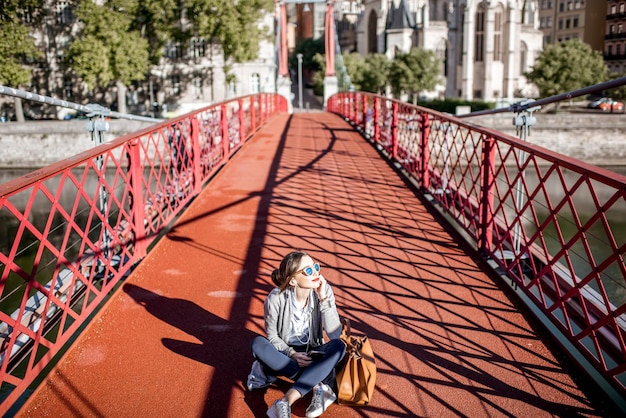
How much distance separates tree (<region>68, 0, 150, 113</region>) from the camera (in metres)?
34.4

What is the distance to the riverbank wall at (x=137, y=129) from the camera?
30969 millimetres

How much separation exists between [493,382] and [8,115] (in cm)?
4290

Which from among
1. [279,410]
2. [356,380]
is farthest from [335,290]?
[279,410]

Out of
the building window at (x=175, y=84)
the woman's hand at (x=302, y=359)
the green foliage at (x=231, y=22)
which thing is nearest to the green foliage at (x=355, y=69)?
the building window at (x=175, y=84)

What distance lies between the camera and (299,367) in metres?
3.35

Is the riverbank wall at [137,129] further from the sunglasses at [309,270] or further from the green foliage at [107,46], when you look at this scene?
the sunglasses at [309,270]

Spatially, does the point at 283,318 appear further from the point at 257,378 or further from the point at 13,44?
the point at 13,44

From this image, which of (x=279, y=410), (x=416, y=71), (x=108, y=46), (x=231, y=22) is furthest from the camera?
(x=416, y=71)

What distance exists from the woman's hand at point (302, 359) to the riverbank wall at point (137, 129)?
29310 mm

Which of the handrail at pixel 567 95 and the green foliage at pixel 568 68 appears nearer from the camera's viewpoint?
the handrail at pixel 567 95

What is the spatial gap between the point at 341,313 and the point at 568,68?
140 ft

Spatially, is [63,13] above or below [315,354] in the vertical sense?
above

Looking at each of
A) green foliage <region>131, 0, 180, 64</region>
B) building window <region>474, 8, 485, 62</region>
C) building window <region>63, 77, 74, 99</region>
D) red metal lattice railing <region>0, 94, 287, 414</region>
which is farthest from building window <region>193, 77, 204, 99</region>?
red metal lattice railing <region>0, 94, 287, 414</region>

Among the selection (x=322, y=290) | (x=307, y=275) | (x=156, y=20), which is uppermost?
(x=156, y=20)
